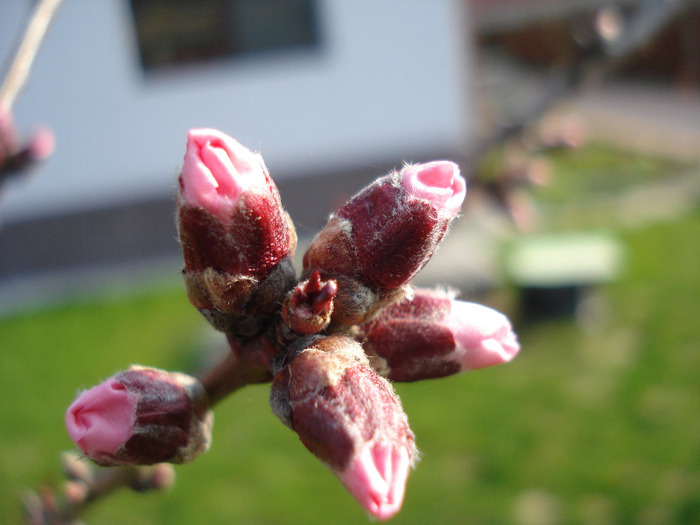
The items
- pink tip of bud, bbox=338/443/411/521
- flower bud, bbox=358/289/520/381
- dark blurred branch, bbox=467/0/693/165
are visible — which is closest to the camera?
pink tip of bud, bbox=338/443/411/521

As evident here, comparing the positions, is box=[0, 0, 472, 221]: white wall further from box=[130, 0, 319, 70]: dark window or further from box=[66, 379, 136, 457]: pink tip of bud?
box=[66, 379, 136, 457]: pink tip of bud

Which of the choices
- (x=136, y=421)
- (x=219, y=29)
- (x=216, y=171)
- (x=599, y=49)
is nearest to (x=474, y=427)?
(x=599, y=49)

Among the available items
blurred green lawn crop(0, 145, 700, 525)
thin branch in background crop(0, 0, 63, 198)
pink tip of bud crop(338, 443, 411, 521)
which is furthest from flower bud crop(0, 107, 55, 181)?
blurred green lawn crop(0, 145, 700, 525)

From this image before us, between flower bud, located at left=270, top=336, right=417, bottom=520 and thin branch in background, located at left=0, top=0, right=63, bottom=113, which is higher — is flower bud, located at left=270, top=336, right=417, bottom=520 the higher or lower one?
the lower one

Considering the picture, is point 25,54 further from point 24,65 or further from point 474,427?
point 474,427

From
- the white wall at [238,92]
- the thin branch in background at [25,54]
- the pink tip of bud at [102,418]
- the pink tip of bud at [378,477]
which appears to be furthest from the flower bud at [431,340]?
the white wall at [238,92]

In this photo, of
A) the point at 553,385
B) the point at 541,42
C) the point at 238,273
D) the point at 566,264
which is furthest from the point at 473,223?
the point at 541,42

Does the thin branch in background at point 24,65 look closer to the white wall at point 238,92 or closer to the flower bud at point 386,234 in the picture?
the flower bud at point 386,234

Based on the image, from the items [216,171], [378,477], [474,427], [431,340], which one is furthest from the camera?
[474,427]
